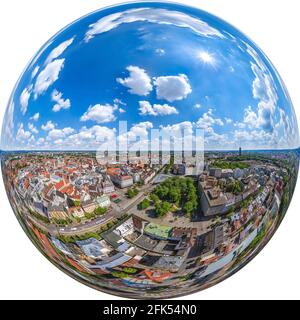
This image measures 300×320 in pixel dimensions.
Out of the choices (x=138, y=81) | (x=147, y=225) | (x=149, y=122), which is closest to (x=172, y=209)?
(x=147, y=225)

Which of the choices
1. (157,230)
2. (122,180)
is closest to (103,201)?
(122,180)

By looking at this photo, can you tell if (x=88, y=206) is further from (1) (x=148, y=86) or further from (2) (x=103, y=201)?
(1) (x=148, y=86)

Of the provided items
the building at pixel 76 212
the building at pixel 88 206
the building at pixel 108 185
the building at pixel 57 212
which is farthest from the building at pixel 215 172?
the building at pixel 57 212

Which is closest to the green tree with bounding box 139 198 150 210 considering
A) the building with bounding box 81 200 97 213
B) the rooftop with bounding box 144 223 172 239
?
the rooftop with bounding box 144 223 172 239

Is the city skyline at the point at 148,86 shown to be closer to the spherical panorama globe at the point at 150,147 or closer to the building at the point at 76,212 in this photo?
the spherical panorama globe at the point at 150,147

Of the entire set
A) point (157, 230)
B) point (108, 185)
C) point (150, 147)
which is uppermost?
point (150, 147)

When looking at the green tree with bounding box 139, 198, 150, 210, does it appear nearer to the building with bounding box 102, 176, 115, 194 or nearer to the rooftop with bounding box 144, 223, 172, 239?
the rooftop with bounding box 144, 223, 172, 239
